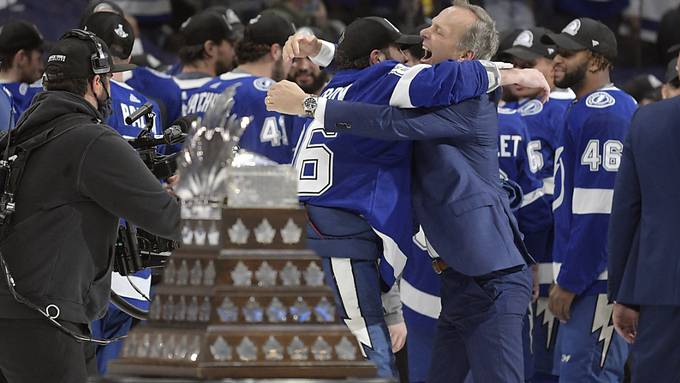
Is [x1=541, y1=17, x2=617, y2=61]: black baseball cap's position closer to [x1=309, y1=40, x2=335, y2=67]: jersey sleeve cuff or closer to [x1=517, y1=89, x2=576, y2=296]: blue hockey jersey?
[x1=517, y1=89, x2=576, y2=296]: blue hockey jersey

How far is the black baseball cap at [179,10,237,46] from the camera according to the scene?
8.17 meters

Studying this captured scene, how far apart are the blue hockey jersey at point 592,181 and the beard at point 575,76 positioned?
0.39 metres

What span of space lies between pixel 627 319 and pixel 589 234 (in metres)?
1.30

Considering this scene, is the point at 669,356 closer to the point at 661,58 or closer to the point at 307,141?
the point at 307,141

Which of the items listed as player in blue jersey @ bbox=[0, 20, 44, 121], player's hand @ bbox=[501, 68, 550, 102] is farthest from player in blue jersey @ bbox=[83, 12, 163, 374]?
player's hand @ bbox=[501, 68, 550, 102]

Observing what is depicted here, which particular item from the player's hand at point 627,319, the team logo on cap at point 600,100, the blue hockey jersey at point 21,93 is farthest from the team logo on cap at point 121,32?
the player's hand at point 627,319

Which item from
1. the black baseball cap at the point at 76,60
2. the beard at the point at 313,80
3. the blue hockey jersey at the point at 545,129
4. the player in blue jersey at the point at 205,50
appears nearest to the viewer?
the black baseball cap at the point at 76,60

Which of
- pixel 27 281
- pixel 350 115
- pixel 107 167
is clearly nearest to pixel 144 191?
pixel 107 167

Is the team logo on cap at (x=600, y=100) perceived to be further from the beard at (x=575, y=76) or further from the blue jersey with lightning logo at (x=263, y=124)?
the blue jersey with lightning logo at (x=263, y=124)

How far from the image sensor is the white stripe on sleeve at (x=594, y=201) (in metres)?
6.14

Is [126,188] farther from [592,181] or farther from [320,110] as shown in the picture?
[592,181]

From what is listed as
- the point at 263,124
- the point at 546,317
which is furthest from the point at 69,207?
the point at 546,317

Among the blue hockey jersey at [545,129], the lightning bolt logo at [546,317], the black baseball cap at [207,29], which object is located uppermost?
the black baseball cap at [207,29]

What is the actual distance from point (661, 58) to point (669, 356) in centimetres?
749
